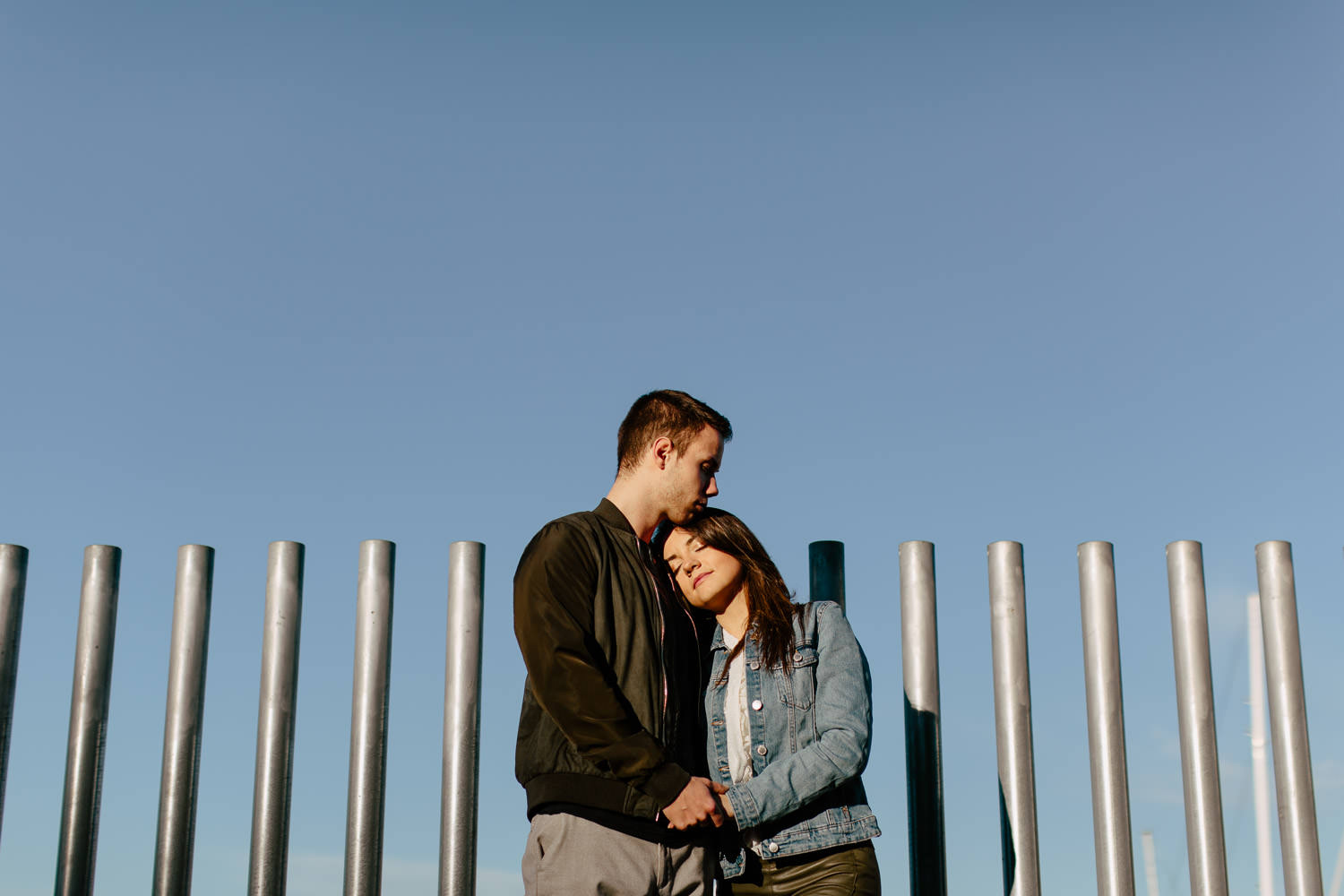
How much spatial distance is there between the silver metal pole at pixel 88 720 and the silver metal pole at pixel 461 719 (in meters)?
1.78

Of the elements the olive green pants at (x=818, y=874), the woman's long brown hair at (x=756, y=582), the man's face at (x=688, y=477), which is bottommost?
the olive green pants at (x=818, y=874)

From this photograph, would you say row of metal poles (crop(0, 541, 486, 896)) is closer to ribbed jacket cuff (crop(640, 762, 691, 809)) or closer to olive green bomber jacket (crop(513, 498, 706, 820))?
olive green bomber jacket (crop(513, 498, 706, 820))

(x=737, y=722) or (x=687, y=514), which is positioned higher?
(x=687, y=514)

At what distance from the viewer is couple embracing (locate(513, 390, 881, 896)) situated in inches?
202

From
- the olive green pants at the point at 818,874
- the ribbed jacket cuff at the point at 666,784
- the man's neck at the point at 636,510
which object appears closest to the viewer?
the ribbed jacket cuff at the point at 666,784

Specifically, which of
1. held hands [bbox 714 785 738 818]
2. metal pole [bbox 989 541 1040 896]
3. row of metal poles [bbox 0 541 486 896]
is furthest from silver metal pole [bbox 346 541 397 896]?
metal pole [bbox 989 541 1040 896]

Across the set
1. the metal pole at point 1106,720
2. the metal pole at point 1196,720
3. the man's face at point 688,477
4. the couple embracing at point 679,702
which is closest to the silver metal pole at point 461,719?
the couple embracing at point 679,702

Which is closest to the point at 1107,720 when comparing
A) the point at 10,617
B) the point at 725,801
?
the point at 725,801

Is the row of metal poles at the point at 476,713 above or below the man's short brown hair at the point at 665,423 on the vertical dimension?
below

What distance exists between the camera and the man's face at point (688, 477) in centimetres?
588

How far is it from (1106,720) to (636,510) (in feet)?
9.74

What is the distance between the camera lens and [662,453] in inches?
232

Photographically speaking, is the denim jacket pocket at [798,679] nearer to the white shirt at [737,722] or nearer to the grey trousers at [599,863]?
the white shirt at [737,722]

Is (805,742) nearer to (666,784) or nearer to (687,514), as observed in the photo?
(666,784)
